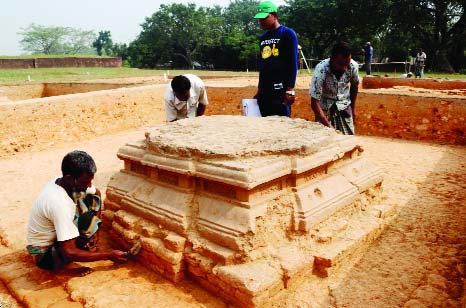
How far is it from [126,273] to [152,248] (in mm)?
244

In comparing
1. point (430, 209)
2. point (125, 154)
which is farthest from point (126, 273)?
point (430, 209)

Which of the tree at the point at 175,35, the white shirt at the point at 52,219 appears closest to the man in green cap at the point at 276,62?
the white shirt at the point at 52,219

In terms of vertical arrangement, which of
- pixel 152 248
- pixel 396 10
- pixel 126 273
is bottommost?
pixel 126 273

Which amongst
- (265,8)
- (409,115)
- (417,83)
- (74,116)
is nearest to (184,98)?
(265,8)

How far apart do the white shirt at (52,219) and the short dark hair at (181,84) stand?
1765 millimetres

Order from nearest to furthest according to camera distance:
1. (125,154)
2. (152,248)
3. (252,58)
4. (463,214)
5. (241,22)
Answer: (152,248) < (125,154) < (463,214) < (252,58) < (241,22)

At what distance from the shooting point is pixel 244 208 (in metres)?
2.36

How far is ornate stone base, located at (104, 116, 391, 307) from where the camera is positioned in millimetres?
2305

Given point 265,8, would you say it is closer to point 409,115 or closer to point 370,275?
point 370,275

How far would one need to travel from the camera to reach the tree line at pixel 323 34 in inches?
928

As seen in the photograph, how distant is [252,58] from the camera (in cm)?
3128

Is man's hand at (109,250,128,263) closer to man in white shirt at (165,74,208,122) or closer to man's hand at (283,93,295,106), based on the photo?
man in white shirt at (165,74,208,122)

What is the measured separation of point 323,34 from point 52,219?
30914 mm

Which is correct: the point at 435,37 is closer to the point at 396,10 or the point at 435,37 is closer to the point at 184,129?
the point at 396,10
